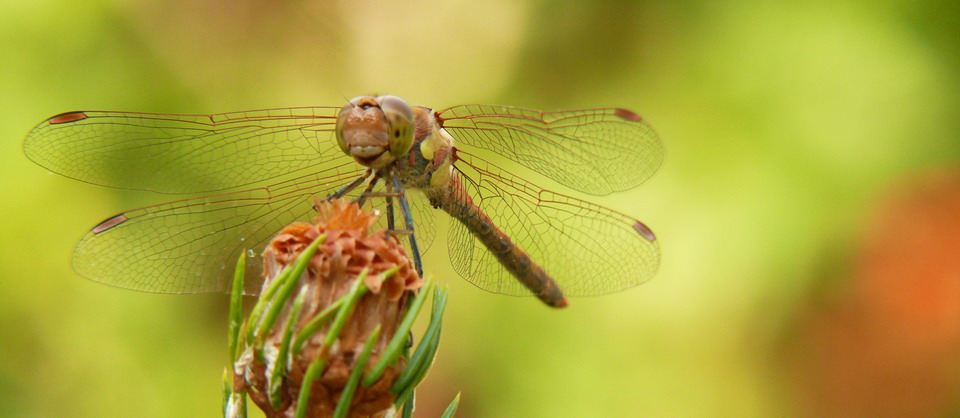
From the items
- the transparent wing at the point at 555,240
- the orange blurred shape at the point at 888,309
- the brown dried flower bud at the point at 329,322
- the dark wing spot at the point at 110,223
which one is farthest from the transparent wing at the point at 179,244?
the orange blurred shape at the point at 888,309

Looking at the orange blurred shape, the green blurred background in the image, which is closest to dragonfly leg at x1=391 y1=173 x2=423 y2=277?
the green blurred background

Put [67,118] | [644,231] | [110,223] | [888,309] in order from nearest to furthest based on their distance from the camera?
[110,223] → [67,118] → [644,231] → [888,309]

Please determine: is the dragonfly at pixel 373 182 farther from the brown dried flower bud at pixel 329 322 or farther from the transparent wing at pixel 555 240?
the brown dried flower bud at pixel 329 322

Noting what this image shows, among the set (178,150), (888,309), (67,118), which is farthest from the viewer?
(888,309)

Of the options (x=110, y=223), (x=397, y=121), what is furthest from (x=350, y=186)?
(x=110, y=223)

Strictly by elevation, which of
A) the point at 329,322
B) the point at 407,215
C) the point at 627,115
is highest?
the point at 627,115

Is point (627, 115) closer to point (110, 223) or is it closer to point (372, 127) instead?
point (372, 127)
